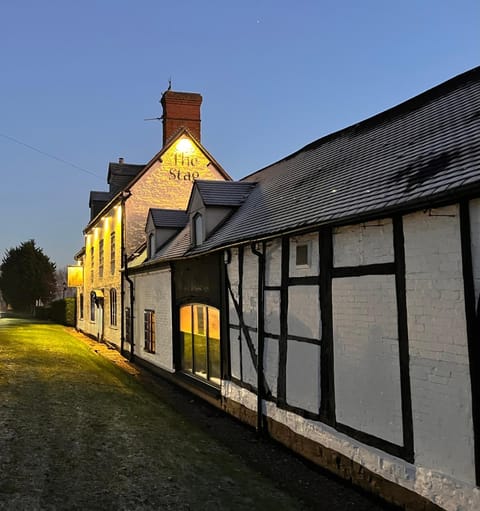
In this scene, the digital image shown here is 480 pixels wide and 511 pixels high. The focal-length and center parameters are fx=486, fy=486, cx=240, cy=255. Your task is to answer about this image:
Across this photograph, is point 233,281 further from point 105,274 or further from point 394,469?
point 105,274

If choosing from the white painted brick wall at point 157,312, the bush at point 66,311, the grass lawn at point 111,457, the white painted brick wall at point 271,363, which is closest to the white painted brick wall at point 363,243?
the white painted brick wall at point 271,363

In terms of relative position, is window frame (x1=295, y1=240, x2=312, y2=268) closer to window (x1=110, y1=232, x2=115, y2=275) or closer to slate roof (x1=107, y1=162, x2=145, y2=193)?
window (x1=110, y1=232, x2=115, y2=275)

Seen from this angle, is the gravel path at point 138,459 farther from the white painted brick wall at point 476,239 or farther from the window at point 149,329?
the window at point 149,329

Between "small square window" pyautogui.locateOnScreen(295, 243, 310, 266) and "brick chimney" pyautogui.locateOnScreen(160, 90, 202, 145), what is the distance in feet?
54.2

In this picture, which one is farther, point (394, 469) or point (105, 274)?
point (105, 274)

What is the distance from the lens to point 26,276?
201 ft

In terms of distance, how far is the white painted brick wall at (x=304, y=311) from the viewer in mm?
7973

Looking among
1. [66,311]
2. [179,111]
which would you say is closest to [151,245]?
[179,111]

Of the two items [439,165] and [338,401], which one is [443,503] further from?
[439,165]

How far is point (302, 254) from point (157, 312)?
385 inches

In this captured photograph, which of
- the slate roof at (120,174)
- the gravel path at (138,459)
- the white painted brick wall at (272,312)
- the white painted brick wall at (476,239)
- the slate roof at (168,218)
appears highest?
the slate roof at (120,174)

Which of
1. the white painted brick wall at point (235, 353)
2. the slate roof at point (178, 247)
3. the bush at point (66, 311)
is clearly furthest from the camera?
the bush at point (66, 311)

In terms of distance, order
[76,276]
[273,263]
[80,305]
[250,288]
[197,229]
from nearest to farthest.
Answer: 1. [273,263]
2. [250,288]
3. [197,229]
4. [76,276]
5. [80,305]

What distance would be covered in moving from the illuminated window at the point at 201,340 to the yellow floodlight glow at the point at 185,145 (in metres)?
10.4
